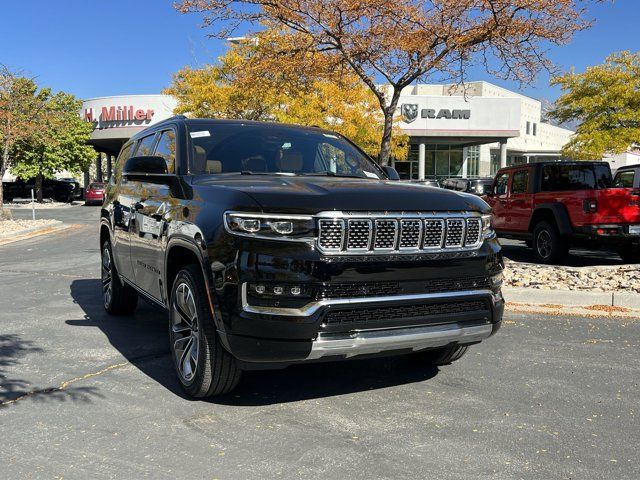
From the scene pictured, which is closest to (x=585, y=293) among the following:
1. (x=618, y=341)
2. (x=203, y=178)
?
(x=618, y=341)

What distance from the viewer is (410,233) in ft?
12.0

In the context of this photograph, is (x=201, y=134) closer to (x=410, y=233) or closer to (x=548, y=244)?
(x=410, y=233)

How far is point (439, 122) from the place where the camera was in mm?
41562

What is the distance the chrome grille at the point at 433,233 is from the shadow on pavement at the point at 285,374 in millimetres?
1260

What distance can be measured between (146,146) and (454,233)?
3298mm

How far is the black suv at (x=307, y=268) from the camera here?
340cm

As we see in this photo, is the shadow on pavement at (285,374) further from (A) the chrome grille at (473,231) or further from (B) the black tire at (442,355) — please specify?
(A) the chrome grille at (473,231)

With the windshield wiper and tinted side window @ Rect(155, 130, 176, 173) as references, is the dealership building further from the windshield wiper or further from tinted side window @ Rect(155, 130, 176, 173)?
tinted side window @ Rect(155, 130, 176, 173)

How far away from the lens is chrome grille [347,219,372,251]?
349 centimetres

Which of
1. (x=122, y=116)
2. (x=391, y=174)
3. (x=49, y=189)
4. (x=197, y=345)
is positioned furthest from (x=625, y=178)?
(x=122, y=116)

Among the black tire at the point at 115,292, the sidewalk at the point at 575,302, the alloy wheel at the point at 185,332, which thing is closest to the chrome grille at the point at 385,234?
the alloy wheel at the point at 185,332

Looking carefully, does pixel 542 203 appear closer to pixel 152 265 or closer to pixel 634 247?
pixel 634 247

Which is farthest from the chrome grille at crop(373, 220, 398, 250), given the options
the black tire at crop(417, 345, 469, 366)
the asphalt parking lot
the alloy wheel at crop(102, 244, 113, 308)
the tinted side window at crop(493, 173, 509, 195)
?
the tinted side window at crop(493, 173, 509, 195)

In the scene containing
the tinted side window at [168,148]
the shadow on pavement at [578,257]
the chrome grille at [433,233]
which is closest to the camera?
the chrome grille at [433,233]
